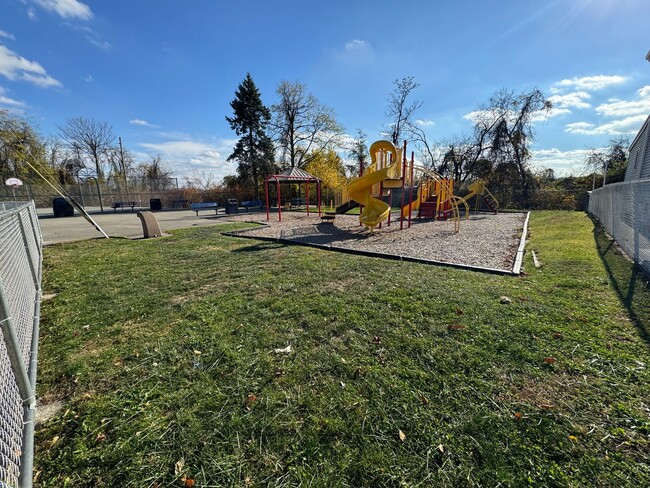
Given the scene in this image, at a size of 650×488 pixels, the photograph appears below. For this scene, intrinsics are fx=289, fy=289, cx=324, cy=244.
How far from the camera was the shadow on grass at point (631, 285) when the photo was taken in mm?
3473

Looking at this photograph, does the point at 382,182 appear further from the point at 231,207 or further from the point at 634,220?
the point at 231,207

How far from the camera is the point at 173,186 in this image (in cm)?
3553

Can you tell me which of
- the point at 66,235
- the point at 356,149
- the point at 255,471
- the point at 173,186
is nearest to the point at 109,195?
the point at 173,186

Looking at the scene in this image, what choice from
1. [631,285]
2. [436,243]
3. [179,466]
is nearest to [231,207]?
[436,243]

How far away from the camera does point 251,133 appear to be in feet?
97.7

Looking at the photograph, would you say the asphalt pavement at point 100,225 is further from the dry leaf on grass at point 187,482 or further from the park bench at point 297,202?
the dry leaf on grass at point 187,482

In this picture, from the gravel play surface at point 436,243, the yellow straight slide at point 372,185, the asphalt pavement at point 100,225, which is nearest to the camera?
the gravel play surface at point 436,243

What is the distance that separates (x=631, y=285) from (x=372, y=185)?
27.5 feet

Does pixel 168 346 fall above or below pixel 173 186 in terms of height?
below

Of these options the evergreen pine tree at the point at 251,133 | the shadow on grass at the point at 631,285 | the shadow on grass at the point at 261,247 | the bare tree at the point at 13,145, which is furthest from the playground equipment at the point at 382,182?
the bare tree at the point at 13,145

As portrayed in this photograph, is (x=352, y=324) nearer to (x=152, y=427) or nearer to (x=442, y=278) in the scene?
(x=152, y=427)

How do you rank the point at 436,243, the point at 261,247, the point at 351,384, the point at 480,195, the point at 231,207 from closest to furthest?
the point at 351,384, the point at 261,247, the point at 436,243, the point at 231,207, the point at 480,195

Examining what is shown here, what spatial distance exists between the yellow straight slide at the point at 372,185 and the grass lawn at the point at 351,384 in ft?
20.2

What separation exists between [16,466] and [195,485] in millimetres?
1084
